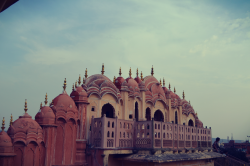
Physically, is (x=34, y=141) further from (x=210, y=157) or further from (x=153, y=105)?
(x=210, y=157)

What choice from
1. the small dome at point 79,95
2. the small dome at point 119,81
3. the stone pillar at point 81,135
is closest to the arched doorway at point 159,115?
the small dome at point 119,81

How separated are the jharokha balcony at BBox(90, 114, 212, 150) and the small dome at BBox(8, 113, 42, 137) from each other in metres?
4.66

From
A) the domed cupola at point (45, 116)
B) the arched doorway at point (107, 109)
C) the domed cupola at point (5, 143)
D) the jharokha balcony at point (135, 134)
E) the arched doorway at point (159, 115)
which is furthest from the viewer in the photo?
the arched doorway at point (159, 115)

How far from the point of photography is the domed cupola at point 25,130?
640 inches

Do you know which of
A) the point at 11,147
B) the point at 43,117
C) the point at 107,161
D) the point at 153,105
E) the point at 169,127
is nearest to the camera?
the point at 11,147

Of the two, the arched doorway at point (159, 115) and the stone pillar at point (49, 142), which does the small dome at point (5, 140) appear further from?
the arched doorway at point (159, 115)

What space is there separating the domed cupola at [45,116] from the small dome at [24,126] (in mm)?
671

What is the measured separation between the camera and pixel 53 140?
1820cm

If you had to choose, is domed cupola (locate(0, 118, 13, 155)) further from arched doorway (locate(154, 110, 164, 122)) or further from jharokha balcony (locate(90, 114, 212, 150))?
arched doorway (locate(154, 110, 164, 122))

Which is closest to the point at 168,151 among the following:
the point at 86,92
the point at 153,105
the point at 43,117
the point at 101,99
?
the point at 153,105

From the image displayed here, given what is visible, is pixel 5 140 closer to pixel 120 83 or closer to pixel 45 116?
pixel 45 116

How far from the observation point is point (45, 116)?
711 inches

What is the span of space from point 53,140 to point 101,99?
5.32m

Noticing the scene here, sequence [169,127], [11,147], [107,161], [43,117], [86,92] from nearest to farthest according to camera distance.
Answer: [11,147]
[43,117]
[107,161]
[86,92]
[169,127]
